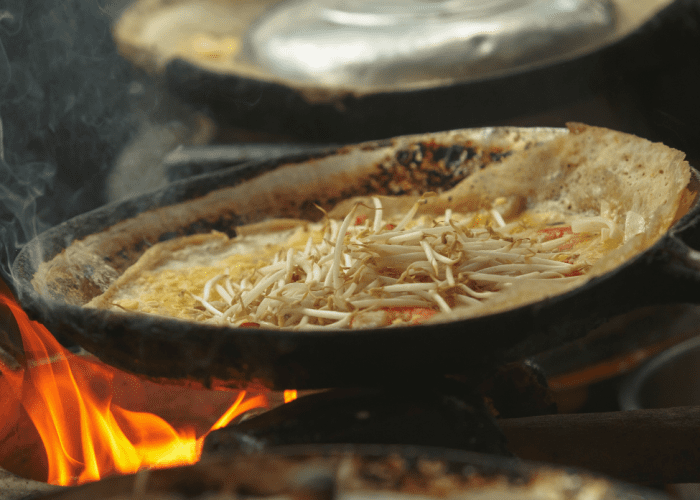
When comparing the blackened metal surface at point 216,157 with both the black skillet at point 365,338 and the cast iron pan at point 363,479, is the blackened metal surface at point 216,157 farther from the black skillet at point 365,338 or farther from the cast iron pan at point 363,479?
the cast iron pan at point 363,479

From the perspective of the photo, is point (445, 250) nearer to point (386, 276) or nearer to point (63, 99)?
point (386, 276)

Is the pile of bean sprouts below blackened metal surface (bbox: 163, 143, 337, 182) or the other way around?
below

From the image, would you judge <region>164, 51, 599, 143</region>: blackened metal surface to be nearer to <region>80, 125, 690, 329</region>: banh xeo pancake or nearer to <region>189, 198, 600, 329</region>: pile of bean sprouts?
<region>80, 125, 690, 329</region>: banh xeo pancake

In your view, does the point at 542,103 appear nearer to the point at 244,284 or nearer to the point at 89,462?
the point at 244,284

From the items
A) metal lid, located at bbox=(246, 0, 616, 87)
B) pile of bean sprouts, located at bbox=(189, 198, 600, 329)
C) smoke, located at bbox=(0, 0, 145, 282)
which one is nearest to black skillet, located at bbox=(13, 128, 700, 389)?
pile of bean sprouts, located at bbox=(189, 198, 600, 329)

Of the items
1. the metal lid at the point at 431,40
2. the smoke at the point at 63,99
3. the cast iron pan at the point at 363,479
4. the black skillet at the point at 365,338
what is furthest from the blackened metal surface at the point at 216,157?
the cast iron pan at the point at 363,479

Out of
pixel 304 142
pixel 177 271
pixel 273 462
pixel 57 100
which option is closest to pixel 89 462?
pixel 177 271
